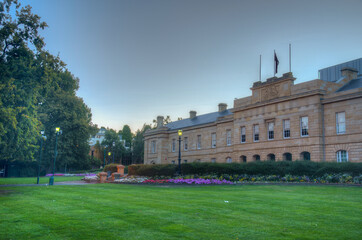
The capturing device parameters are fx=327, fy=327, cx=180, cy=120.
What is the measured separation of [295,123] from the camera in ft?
115

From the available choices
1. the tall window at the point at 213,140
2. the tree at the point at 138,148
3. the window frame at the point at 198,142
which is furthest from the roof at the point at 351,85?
the tree at the point at 138,148

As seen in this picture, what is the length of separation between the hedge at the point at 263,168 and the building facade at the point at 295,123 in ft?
25.8

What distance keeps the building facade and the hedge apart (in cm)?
786

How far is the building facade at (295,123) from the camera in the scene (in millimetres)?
31078

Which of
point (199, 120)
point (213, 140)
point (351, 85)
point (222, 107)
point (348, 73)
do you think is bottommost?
point (213, 140)

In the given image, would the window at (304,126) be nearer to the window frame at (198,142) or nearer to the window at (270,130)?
the window at (270,130)

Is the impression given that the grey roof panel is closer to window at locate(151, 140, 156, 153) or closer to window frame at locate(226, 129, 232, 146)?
window frame at locate(226, 129, 232, 146)

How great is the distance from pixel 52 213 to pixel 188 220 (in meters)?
4.46

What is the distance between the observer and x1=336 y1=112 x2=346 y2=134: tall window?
3143cm

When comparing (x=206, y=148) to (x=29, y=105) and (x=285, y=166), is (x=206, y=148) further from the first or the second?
(x=29, y=105)

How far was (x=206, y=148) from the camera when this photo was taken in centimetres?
5153

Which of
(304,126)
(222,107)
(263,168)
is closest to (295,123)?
(304,126)

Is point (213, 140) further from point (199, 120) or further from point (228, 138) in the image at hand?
point (199, 120)

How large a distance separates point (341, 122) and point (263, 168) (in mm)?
10529
